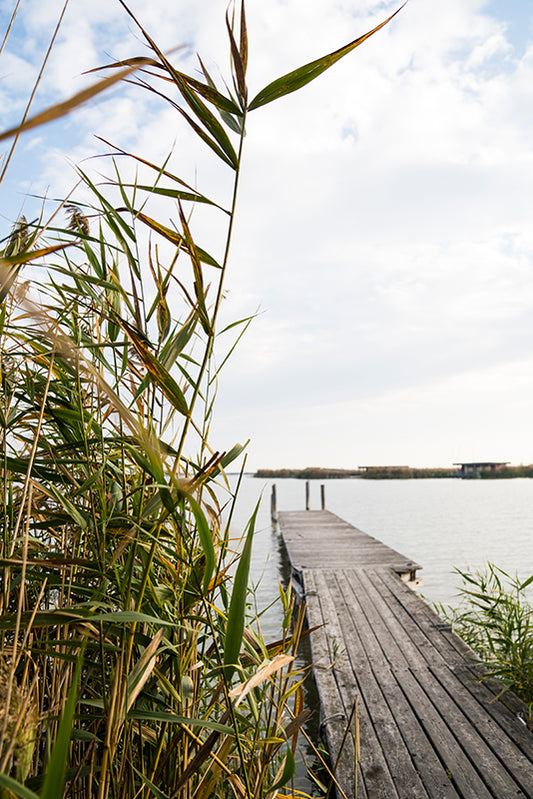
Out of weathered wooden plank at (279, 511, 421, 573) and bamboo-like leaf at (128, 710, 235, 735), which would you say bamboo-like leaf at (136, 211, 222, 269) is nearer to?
bamboo-like leaf at (128, 710, 235, 735)

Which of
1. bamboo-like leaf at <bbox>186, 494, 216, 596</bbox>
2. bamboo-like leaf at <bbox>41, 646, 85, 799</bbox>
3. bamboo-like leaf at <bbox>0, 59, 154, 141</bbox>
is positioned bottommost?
bamboo-like leaf at <bbox>41, 646, 85, 799</bbox>

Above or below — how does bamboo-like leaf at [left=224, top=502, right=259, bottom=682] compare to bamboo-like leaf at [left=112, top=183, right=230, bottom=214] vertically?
below

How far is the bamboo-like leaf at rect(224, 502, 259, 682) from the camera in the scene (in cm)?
80

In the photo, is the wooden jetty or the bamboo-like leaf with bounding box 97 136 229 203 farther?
the wooden jetty

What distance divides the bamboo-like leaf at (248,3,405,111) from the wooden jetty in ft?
3.18

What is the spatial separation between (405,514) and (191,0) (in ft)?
66.0

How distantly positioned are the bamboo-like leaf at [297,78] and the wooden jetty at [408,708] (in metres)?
0.97

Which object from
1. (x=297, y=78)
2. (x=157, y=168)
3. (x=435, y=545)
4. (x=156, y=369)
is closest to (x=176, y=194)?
(x=157, y=168)

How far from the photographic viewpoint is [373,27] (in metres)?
0.80

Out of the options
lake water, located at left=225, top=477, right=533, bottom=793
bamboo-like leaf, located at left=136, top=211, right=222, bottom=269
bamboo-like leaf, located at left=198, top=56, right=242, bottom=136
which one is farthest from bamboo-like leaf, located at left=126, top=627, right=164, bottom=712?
lake water, located at left=225, top=477, right=533, bottom=793

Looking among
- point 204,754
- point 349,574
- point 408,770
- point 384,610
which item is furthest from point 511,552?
point 204,754

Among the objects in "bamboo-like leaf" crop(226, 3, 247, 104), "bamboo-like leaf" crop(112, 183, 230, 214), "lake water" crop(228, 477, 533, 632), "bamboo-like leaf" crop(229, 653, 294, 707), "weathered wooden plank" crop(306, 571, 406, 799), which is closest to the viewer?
"bamboo-like leaf" crop(229, 653, 294, 707)

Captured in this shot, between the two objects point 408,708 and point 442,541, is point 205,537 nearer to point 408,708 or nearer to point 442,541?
point 408,708

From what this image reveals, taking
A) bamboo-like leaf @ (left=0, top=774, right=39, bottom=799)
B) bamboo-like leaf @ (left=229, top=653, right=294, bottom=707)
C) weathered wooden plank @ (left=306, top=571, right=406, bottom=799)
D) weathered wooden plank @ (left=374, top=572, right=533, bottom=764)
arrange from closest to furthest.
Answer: bamboo-like leaf @ (left=0, top=774, right=39, bottom=799)
bamboo-like leaf @ (left=229, top=653, right=294, bottom=707)
weathered wooden plank @ (left=306, top=571, right=406, bottom=799)
weathered wooden plank @ (left=374, top=572, right=533, bottom=764)
